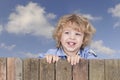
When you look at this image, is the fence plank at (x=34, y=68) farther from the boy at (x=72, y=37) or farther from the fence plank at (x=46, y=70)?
the boy at (x=72, y=37)

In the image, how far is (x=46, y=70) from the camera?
21.7 ft

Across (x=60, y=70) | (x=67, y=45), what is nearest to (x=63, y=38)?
(x=67, y=45)

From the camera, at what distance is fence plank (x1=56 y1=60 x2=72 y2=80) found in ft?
21.6

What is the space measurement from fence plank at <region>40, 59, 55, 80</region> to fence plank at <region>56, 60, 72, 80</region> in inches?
2.9

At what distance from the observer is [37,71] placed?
6.63m

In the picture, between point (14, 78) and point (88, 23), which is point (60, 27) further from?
point (14, 78)

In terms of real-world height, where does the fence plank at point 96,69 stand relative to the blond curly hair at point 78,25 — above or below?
below

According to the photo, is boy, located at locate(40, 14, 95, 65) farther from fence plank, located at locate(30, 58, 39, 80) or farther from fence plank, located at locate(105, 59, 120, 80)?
fence plank, located at locate(105, 59, 120, 80)

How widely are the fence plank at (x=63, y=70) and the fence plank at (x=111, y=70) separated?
54 centimetres

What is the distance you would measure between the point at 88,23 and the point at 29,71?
1.54 metres

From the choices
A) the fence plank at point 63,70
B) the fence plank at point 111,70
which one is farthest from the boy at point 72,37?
the fence plank at point 111,70

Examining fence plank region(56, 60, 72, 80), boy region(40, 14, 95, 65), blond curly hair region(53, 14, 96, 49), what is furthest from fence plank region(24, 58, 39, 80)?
blond curly hair region(53, 14, 96, 49)

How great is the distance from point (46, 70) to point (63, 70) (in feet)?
0.81

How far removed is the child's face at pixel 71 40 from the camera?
23.6ft
